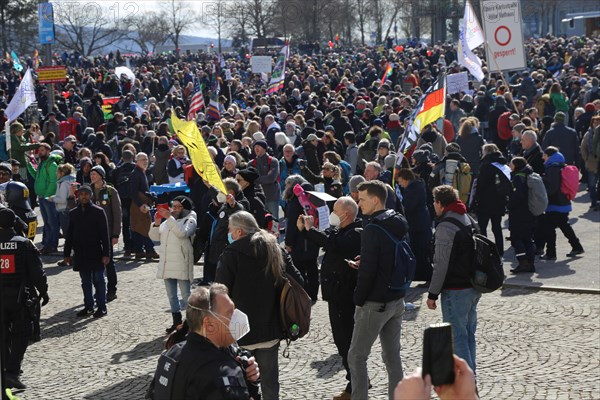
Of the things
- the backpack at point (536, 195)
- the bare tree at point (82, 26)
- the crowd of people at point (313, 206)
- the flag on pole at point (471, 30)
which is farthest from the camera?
the bare tree at point (82, 26)

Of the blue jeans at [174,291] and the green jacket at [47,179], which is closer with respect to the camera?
the blue jeans at [174,291]

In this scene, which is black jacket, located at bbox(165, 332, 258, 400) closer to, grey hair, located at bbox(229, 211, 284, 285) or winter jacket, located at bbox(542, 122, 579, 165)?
grey hair, located at bbox(229, 211, 284, 285)

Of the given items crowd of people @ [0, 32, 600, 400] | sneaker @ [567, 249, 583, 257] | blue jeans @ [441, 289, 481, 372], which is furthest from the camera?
sneaker @ [567, 249, 583, 257]

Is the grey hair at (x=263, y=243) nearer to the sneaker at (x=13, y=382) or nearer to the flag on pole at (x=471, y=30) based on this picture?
the sneaker at (x=13, y=382)

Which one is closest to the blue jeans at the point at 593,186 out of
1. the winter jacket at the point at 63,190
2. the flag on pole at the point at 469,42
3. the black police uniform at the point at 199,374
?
the flag on pole at the point at 469,42

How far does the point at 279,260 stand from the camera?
7.14m

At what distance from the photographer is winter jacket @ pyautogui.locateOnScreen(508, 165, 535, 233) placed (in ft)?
42.7

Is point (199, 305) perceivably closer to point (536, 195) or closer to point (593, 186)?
point (536, 195)

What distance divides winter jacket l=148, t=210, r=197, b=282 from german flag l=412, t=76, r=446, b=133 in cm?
404

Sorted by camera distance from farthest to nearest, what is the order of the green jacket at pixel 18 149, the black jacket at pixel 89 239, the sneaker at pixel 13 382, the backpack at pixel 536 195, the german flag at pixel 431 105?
1. the green jacket at pixel 18 149
2. the german flag at pixel 431 105
3. the backpack at pixel 536 195
4. the black jacket at pixel 89 239
5. the sneaker at pixel 13 382

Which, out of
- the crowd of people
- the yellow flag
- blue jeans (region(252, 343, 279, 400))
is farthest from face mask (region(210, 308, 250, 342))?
the yellow flag

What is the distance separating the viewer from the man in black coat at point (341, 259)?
8.07 meters

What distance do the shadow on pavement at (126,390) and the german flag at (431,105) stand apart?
582 centimetres

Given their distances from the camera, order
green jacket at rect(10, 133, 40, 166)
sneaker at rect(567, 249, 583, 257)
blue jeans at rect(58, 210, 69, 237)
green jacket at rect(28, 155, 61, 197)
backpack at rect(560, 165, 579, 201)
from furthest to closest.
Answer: green jacket at rect(10, 133, 40, 166) < green jacket at rect(28, 155, 61, 197) < blue jeans at rect(58, 210, 69, 237) < sneaker at rect(567, 249, 583, 257) < backpack at rect(560, 165, 579, 201)
